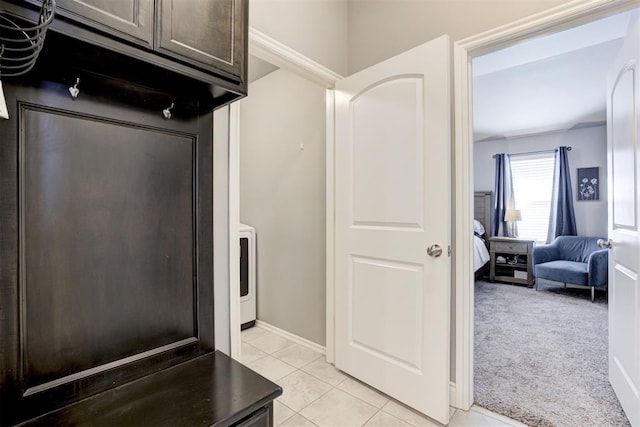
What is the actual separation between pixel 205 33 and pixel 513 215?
5.51 metres

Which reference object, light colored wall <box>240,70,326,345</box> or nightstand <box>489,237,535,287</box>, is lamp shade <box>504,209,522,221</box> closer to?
nightstand <box>489,237,535,287</box>

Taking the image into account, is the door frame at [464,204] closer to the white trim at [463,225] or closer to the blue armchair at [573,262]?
the white trim at [463,225]

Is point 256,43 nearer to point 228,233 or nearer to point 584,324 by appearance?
point 228,233

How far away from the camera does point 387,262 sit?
5.96 ft

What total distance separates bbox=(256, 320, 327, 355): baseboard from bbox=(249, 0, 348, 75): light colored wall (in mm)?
2040

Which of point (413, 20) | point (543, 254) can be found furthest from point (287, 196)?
point (543, 254)

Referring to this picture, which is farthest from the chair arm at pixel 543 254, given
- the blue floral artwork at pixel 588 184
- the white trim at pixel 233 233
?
the white trim at pixel 233 233

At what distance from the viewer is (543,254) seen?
4.50 metres

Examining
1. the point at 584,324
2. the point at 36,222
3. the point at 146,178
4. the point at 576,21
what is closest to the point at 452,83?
the point at 576,21

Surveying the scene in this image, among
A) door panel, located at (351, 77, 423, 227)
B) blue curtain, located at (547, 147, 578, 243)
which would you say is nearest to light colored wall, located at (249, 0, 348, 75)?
door panel, located at (351, 77, 423, 227)

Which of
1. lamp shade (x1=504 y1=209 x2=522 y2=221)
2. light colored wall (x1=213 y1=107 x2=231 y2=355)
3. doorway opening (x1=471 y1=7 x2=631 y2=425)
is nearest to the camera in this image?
light colored wall (x1=213 y1=107 x2=231 y2=355)

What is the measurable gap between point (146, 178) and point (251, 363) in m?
1.68

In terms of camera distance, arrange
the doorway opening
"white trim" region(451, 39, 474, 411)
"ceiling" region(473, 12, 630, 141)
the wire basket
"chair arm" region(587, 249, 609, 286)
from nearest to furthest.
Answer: the wire basket, "white trim" region(451, 39, 474, 411), the doorway opening, "ceiling" region(473, 12, 630, 141), "chair arm" region(587, 249, 609, 286)

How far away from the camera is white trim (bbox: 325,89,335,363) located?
216 centimetres
